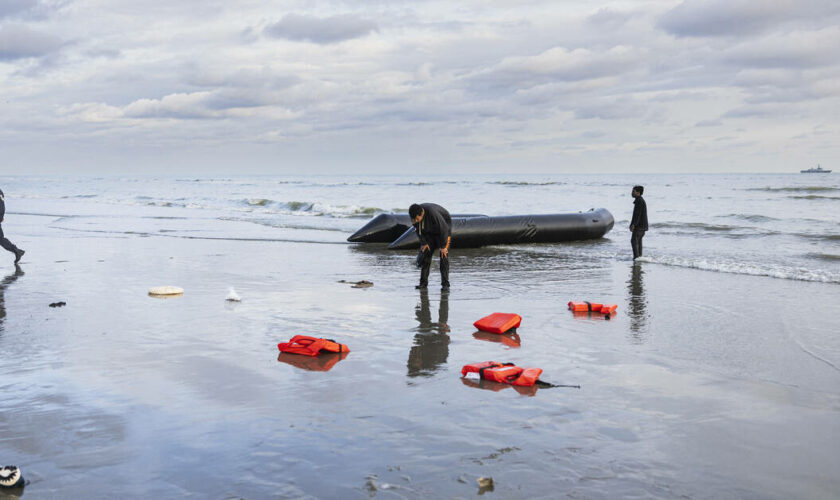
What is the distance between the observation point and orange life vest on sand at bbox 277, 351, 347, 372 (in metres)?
6.39

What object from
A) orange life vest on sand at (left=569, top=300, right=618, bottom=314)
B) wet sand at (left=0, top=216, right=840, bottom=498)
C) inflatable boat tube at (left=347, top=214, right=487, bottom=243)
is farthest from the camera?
inflatable boat tube at (left=347, top=214, right=487, bottom=243)

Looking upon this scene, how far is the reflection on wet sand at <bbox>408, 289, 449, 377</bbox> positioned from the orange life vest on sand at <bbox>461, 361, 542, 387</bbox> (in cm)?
54

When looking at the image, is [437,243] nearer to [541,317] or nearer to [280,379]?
[541,317]

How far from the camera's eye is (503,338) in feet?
25.2

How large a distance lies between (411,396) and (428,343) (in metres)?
1.92

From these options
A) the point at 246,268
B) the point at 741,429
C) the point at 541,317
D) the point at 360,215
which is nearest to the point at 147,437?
the point at 741,429

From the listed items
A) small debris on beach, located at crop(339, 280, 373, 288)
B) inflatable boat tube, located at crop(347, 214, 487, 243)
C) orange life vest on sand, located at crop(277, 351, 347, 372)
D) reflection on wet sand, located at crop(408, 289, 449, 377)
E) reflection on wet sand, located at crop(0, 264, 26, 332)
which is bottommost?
reflection on wet sand, located at crop(408, 289, 449, 377)

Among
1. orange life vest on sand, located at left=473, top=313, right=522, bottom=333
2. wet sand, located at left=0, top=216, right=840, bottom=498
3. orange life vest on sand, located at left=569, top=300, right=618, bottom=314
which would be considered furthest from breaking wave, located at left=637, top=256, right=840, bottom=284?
orange life vest on sand, located at left=473, top=313, right=522, bottom=333

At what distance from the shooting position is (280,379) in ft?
19.7

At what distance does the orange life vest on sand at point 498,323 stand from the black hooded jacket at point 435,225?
303 centimetres

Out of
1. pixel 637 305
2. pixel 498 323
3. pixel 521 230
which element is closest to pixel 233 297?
pixel 498 323

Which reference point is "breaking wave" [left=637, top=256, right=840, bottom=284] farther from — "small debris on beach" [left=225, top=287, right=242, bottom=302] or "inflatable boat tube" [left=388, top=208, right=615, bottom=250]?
"small debris on beach" [left=225, top=287, right=242, bottom=302]

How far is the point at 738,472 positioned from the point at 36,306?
29.0 feet

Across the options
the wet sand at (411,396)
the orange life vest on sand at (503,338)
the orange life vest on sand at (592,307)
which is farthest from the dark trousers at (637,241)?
the orange life vest on sand at (503,338)
